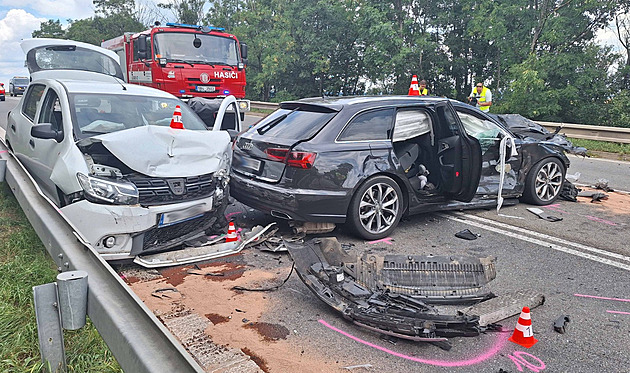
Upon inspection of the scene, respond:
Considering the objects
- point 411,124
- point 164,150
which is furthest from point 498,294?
point 164,150

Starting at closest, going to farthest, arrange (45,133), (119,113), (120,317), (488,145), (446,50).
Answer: (120,317) < (45,133) < (119,113) < (488,145) < (446,50)

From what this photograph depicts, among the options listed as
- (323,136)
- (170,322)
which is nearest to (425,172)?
(323,136)

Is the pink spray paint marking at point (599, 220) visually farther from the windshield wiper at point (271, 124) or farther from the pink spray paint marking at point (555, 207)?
the windshield wiper at point (271, 124)

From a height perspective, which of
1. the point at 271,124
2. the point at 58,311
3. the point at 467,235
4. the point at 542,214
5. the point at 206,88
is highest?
the point at 206,88

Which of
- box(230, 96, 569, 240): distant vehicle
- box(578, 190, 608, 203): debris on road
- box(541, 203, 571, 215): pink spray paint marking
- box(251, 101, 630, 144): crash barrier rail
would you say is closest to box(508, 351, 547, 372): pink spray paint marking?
box(230, 96, 569, 240): distant vehicle

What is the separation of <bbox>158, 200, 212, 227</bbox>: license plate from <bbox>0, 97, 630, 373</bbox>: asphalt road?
46 cm

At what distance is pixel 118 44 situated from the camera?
637 inches

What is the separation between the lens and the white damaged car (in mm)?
4359

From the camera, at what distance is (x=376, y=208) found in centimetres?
555

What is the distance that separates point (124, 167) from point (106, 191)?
0.36 metres

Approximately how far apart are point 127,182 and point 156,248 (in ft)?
2.27

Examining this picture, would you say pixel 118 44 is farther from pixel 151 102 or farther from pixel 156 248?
pixel 156 248

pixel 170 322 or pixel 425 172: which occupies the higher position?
pixel 425 172

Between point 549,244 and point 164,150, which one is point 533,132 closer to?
point 549,244
